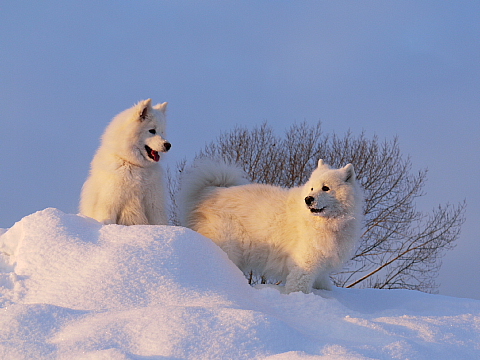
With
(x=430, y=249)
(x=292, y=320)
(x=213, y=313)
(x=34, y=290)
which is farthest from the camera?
(x=430, y=249)

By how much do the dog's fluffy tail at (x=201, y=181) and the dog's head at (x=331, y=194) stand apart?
5.14 ft

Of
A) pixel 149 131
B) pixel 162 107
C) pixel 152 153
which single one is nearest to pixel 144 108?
pixel 149 131

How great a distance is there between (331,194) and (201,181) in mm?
2116

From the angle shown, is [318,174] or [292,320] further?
[318,174]

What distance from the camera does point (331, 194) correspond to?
5949mm

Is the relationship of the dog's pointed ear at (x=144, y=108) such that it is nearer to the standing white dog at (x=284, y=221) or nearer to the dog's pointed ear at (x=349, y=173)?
the standing white dog at (x=284, y=221)

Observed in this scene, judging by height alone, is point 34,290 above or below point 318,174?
below

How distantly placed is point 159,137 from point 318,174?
215 cm

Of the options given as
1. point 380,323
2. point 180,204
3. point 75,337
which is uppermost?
point 180,204

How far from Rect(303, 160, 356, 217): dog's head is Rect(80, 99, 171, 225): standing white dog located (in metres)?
1.95

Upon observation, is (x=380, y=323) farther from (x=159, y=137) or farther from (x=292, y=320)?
(x=159, y=137)

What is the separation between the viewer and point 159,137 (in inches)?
233

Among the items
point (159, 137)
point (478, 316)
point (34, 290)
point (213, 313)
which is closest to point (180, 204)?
point (159, 137)

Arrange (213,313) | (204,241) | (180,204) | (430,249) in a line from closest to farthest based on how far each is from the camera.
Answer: (213,313) < (204,241) < (180,204) < (430,249)
